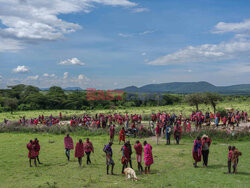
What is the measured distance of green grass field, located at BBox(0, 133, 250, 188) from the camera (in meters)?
9.62

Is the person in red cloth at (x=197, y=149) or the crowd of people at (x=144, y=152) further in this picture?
the person in red cloth at (x=197, y=149)

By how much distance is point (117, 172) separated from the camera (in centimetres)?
1149

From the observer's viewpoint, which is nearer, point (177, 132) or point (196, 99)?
point (177, 132)

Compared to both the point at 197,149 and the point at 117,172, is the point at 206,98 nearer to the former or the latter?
the point at 197,149

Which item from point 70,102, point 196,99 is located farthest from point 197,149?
point 70,102

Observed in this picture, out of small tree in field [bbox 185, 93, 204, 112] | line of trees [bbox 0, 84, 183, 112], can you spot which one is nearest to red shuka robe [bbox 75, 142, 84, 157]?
small tree in field [bbox 185, 93, 204, 112]

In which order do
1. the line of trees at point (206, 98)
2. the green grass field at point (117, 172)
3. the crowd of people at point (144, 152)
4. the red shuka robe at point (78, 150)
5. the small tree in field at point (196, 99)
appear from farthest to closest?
the small tree in field at point (196, 99)
the line of trees at point (206, 98)
the red shuka robe at point (78, 150)
the crowd of people at point (144, 152)
the green grass field at point (117, 172)

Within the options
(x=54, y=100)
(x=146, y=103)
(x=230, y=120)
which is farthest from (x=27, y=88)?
(x=230, y=120)

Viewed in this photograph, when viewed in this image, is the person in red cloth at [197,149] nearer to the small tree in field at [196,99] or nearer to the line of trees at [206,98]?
the line of trees at [206,98]

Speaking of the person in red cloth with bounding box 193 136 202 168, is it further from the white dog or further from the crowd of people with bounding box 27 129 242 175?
the white dog

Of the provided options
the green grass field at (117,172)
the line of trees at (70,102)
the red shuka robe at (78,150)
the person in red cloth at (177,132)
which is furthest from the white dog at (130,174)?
the line of trees at (70,102)

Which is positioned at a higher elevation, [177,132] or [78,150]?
[177,132]

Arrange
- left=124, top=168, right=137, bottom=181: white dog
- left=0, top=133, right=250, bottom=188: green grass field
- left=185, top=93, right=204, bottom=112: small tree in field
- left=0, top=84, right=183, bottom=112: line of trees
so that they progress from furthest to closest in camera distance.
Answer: left=0, top=84, right=183, bottom=112: line of trees
left=185, top=93, right=204, bottom=112: small tree in field
left=124, top=168, right=137, bottom=181: white dog
left=0, top=133, right=250, bottom=188: green grass field

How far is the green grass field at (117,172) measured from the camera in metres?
9.62
